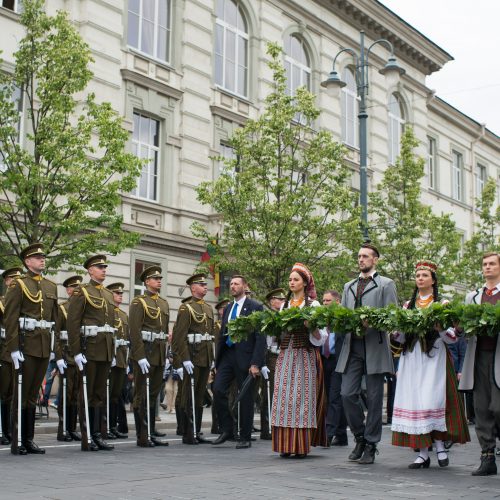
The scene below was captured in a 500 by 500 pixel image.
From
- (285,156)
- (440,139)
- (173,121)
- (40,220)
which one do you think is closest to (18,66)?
(40,220)

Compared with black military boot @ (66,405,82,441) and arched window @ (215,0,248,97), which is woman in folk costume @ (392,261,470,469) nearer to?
black military boot @ (66,405,82,441)

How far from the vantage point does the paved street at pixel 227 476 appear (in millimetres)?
6527

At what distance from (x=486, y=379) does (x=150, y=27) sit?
62.9 ft

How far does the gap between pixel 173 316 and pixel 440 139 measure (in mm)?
22358

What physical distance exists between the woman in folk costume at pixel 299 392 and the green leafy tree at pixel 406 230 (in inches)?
660

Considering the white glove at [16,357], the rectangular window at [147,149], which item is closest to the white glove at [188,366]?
the white glove at [16,357]

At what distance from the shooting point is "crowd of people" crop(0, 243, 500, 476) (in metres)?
8.24

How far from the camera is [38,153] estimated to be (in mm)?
15906

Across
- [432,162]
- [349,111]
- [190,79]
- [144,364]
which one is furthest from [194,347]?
[432,162]

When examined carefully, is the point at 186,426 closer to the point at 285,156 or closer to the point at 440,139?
the point at 285,156

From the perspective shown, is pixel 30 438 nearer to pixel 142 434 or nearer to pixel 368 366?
pixel 142 434

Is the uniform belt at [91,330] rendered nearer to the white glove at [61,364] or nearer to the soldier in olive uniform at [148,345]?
the soldier in olive uniform at [148,345]

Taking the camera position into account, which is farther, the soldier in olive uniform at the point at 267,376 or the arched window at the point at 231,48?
the arched window at the point at 231,48

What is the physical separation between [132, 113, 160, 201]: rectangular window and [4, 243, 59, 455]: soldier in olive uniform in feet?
46.1
